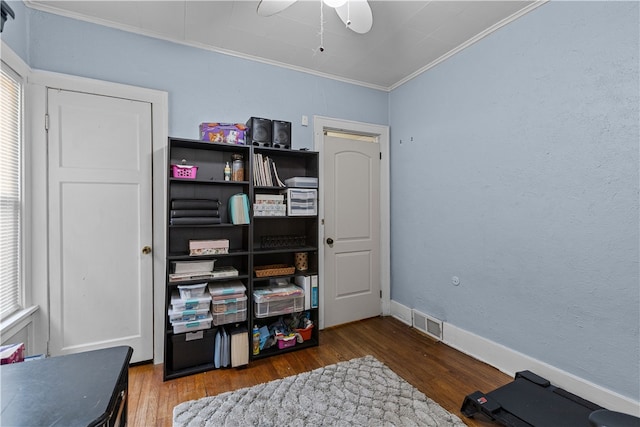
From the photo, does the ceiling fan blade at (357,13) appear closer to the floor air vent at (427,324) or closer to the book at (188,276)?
the book at (188,276)

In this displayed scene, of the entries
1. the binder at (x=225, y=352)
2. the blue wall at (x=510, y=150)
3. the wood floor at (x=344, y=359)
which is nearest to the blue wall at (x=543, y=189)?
the blue wall at (x=510, y=150)

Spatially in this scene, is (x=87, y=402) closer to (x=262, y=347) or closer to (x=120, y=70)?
(x=262, y=347)

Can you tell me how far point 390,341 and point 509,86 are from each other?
245 cm

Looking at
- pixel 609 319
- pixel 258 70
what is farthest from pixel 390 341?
pixel 258 70

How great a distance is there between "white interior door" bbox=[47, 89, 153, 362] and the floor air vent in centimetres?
254

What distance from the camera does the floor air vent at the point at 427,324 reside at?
9.30 ft

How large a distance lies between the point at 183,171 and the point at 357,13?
1671 mm

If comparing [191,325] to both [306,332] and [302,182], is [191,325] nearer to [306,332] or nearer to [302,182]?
[306,332]

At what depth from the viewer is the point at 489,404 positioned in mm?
1764

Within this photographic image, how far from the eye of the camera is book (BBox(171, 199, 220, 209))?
88.7 inches

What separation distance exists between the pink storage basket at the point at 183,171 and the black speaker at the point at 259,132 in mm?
550

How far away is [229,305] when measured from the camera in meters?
2.34

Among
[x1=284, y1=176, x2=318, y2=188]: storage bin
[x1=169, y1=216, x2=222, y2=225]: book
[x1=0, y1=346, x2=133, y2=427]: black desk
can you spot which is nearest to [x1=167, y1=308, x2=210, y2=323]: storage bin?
[x1=169, y1=216, x2=222, y2=225]: book

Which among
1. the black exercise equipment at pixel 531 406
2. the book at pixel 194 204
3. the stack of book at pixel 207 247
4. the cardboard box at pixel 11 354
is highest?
the book at pixel 194 204
